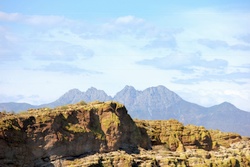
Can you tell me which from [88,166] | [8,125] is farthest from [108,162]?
[8,125]

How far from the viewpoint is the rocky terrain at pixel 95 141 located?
5831 centimetres

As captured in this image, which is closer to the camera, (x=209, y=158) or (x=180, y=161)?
(x=180, y=161)

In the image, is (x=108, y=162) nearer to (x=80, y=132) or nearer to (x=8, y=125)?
(x=80, y=132)

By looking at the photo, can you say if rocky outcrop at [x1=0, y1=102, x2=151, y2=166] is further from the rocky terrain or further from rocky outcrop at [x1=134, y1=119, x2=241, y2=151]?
rocky outcrop at [x1=134, y1=119, x2=241, y2=151]

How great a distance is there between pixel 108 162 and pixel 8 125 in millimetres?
16073

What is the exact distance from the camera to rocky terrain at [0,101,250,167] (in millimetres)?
58312

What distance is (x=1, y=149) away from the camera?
54.6m

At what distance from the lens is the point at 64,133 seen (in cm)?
6300

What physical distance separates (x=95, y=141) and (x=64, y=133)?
5.97 m

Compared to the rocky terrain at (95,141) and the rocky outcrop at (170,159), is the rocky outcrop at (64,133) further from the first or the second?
the rocky outcrop at (170,159)


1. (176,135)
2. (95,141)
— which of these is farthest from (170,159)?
(95,141)

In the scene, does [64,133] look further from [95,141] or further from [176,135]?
[176,135]

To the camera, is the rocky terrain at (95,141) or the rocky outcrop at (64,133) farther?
the rocky terrain at (95,141)

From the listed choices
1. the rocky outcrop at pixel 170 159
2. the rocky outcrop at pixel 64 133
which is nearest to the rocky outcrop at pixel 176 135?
the rocky outcrop at pixel 170 159
